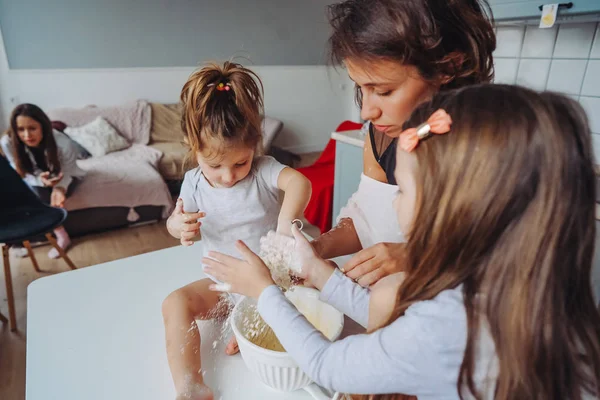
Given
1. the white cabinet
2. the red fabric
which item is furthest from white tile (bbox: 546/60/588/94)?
the red fabric


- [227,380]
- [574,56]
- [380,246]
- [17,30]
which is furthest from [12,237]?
[574,56]

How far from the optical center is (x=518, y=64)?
1736 millimetres

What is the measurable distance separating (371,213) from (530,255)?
42cm

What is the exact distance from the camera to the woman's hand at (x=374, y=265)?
2.15 ft

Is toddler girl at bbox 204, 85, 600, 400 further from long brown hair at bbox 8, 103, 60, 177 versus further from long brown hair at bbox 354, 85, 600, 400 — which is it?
long brown hair at bbox 8, 103, 60, 177

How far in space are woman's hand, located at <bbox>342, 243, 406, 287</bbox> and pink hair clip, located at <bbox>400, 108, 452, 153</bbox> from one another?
0.84 ft

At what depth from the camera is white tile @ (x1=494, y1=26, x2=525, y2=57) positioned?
171 cm

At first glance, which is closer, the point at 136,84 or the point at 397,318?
the point at 397,318

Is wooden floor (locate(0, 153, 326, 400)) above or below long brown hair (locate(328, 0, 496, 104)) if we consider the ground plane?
below

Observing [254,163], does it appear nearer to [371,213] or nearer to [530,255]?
[371,213]

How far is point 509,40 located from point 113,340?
1947 mm

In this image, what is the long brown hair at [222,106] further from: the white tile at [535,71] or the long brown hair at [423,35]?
the white tile at [535,71]

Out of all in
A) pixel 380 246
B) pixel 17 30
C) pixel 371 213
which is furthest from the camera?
pixel 17 30

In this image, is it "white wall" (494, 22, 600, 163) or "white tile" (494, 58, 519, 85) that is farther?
"white tile" (494, 58, 519, 85)
